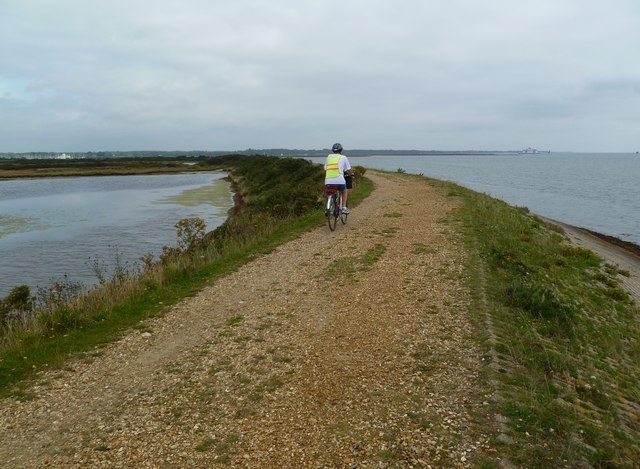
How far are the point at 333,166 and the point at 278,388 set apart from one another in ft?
28.6

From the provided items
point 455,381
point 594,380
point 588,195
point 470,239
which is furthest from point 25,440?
point 588,195

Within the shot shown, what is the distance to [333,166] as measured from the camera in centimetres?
1293

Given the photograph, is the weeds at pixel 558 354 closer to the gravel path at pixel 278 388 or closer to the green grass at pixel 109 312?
the gravel path at pixel 278 388

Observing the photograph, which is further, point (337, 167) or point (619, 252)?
point (619, 252)

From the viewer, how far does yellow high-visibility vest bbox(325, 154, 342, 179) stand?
1285 centimetres

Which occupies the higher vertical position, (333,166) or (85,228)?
(333,166)

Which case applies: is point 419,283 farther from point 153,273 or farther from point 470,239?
point 153,273

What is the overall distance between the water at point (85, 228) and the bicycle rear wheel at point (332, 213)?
7.41 m

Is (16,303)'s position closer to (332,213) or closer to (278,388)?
(278,388)

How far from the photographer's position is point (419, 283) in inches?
337

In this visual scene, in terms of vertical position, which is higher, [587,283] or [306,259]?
[306,259]

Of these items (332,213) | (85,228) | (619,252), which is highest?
(332,213)

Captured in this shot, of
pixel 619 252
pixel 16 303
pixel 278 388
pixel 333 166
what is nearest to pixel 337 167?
pixel 333 166

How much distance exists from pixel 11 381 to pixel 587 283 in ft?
40.2
